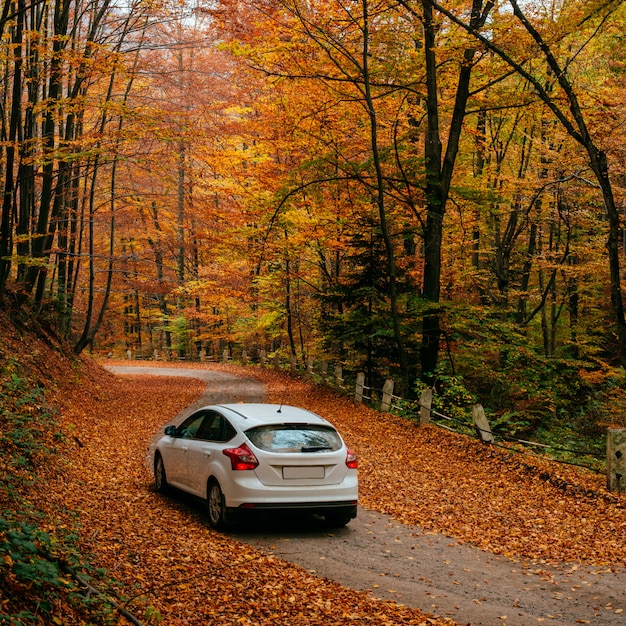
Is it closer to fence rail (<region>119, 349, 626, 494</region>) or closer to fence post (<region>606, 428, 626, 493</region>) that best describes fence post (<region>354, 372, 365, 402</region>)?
fence rail (<region>119, 349, 626, 494</region>)

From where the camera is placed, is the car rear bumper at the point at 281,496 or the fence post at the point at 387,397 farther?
the fence post at the point at 387,397

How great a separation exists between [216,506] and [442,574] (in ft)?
9.24

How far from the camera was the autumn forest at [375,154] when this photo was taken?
48.8ft

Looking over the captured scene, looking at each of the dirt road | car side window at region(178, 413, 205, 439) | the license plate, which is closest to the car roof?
car side window at region(178, 413, 205, 439)

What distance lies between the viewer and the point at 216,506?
803 cm

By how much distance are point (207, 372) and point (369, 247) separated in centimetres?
1452

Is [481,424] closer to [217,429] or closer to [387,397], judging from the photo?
[387,397]

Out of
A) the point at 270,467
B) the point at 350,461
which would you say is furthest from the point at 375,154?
the point at 270,467

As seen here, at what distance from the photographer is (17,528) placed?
17.1 ft

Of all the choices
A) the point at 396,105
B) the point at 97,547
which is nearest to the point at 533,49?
the point at 396,105

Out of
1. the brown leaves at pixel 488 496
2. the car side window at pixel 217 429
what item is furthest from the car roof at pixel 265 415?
the brown leaves at pixel 488 496

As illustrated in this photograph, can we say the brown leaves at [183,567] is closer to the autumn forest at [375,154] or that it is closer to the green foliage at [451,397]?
the autumn forest at [375,154]

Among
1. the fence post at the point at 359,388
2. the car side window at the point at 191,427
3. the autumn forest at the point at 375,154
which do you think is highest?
the autumn forest at the point at 375,154

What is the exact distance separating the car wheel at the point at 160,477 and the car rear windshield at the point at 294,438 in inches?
93.1
